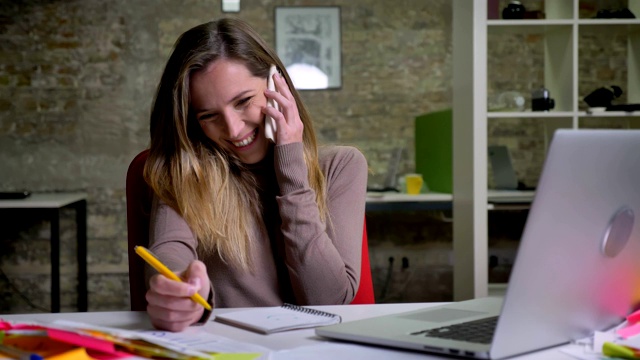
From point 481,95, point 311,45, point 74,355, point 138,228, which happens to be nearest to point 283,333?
point 74,355

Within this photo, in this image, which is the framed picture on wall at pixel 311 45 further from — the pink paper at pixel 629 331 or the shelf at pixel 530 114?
the pink paper at pixel 629 331

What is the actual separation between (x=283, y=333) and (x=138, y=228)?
73cm

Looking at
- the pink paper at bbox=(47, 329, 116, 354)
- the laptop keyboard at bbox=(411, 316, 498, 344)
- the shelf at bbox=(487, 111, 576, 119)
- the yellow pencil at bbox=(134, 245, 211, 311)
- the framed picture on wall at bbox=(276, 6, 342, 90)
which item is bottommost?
the laptop keyboard at bbox=(411, 316, 498, 344)

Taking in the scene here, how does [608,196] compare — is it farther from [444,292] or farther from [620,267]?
[444,292]

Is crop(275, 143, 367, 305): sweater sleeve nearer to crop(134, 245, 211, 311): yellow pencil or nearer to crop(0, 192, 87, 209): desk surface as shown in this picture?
crop(134, 245, 211, 311): yellow pencil

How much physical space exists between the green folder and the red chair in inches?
107

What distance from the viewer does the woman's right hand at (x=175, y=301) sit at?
1086mm

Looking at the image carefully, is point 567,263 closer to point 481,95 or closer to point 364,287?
point 364,287

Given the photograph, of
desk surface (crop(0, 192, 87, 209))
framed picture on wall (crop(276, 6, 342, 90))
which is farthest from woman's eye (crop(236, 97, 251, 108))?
framed picture on wall (crop(276, 6, 342, 90))

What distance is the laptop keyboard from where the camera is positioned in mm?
965

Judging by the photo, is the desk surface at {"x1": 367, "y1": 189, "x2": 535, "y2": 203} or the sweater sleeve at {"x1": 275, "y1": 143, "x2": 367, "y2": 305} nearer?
the sweater sleeve at {"x1": 275, "y1": 143, "x2": 367, "y2": 305}

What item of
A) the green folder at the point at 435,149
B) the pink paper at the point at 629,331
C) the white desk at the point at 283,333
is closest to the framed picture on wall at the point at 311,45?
the green folder at the point at 435,149

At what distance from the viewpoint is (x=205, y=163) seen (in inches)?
Answer: 65.3

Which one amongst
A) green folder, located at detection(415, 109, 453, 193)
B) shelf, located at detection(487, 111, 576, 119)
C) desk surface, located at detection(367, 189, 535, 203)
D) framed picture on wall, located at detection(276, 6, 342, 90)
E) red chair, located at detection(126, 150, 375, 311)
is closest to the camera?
red chair, located at detection(126, 150, 375, 311)
